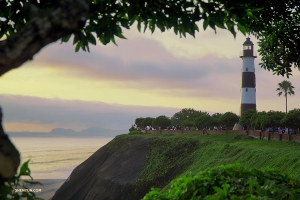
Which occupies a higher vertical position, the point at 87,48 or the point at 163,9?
the point at 163,9

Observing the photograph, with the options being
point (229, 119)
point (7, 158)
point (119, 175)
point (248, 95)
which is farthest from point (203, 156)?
point (248, 95)

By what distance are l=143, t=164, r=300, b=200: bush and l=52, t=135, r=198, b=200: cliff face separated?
83.9 ft

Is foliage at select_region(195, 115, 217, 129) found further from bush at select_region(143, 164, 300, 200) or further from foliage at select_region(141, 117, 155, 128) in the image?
bush at select_region(143, 164, 300, 200)

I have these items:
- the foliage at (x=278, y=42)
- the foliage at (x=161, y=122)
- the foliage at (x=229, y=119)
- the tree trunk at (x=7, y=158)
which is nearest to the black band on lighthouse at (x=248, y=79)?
the foliage at (x=229, y=119)

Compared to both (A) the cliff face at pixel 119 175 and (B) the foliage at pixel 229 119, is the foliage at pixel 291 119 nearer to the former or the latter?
(A) the cliff face at pixel 119 175

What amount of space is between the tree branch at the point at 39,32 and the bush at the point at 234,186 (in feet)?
10.5

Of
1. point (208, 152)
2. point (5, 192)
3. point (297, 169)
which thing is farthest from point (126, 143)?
point (5, 192)

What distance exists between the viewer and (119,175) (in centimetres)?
3650

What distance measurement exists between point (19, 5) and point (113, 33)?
149 cm

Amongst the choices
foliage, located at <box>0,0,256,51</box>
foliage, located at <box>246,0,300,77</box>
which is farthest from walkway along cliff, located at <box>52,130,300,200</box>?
foliage, located at <box>0,0,256,51</box>

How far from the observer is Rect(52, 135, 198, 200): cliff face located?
3359 cm

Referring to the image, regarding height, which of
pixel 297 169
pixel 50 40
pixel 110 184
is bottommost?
pixel 110 184

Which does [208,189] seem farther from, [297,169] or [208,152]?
[208,152]

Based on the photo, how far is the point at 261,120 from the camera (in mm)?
45000
